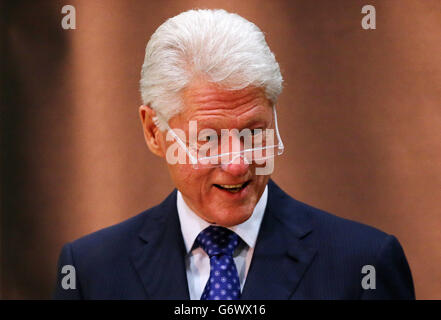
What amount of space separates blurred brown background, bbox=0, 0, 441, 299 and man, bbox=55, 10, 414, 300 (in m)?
0.31

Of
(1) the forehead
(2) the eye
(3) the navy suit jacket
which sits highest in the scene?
(1) the forehead

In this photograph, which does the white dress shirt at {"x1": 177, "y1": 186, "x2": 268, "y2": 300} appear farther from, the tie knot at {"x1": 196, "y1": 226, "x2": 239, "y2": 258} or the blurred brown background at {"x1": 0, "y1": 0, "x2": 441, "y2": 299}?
the blurred brown background at {"x1": 0, "y1": 0, "x2": 441, "y2": 299}

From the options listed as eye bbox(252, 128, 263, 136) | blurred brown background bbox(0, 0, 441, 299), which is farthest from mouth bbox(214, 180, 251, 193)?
blurred brown background bbox(0, 0, 441, 299)

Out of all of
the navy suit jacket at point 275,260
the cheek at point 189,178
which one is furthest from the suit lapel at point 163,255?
the cheek at point 189,178

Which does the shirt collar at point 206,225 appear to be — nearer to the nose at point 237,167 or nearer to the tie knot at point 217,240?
the tie knot at point 217,240

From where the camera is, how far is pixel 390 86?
1862 mm

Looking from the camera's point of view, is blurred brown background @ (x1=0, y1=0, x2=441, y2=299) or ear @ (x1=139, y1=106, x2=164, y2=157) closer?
ear @ (x1=139, y1=106, x2=164, y2=157)

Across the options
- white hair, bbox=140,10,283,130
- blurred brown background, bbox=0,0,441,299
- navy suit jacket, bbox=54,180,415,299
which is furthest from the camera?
blurred brown background, bbox=0,0,441,299

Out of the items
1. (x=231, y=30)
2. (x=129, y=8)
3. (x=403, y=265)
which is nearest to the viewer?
(x=231, y=30)

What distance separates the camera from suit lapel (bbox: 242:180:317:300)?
4.98 feet

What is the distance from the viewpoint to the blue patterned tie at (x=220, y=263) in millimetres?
1518
